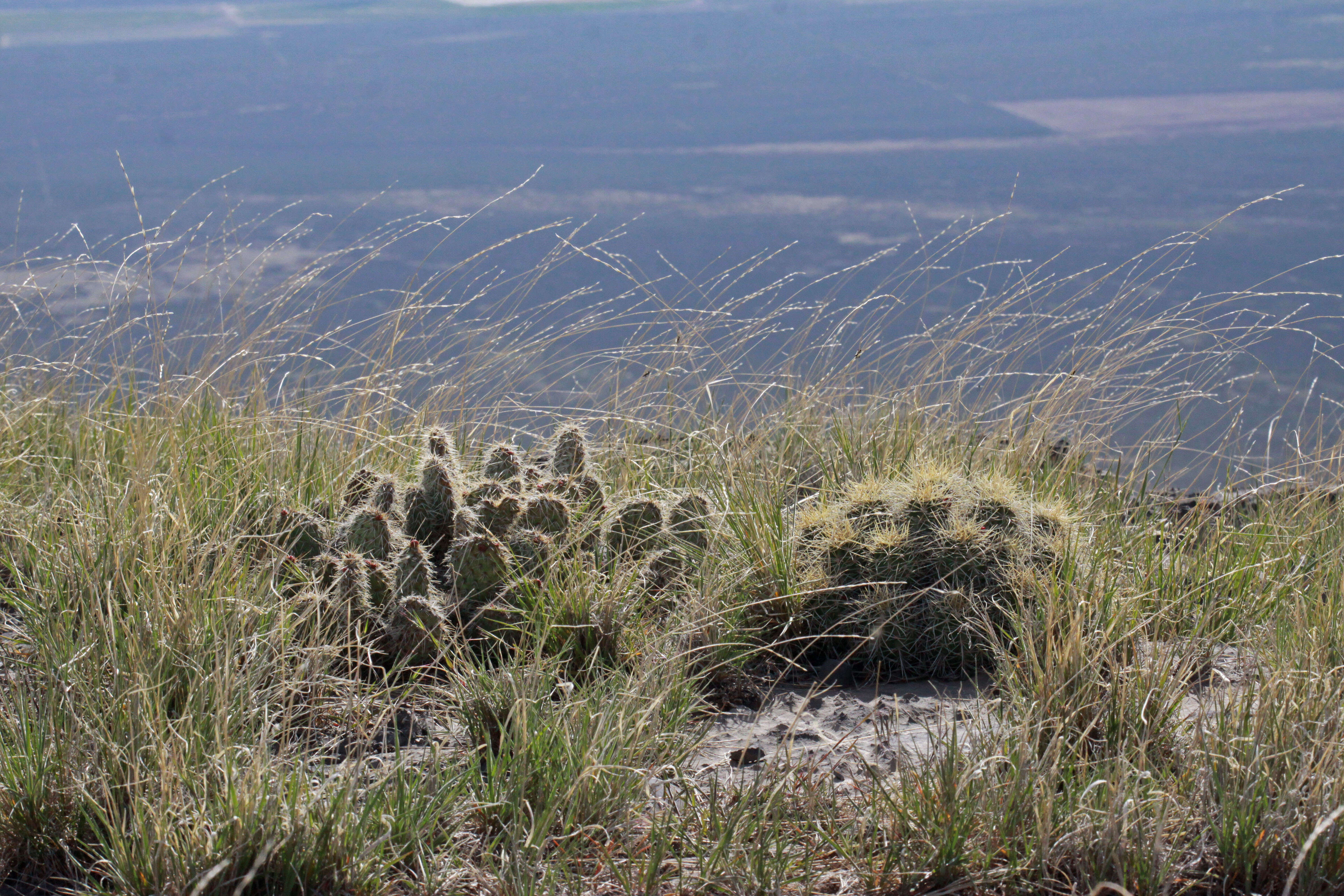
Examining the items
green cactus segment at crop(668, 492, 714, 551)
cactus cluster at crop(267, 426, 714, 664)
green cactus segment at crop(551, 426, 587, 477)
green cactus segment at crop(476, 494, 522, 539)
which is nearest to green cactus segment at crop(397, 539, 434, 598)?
cactus cluster at crop(267, 426, 714, 664)

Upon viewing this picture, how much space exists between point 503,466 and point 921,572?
118 centimetres

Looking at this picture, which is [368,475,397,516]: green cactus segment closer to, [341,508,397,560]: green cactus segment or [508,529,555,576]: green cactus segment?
[341,508,397,560]: green cactus segment

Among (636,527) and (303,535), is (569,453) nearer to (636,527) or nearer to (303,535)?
(636,527)

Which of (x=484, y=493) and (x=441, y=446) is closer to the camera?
(x=484, y=493)

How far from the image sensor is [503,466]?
3.01 meters

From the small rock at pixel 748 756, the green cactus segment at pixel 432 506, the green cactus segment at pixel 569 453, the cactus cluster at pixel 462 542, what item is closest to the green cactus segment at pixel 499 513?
the cactus cluster at pixel 462 542

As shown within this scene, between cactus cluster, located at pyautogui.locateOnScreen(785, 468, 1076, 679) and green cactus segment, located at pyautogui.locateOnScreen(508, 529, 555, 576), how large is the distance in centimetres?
54

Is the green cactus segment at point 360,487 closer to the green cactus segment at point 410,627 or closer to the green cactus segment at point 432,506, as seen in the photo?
the green cactus segment at point 432,506

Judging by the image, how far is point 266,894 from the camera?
1604 mm

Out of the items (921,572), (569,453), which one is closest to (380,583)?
(569,453)

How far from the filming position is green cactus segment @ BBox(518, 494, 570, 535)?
270 centimetres

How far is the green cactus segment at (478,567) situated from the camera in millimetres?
2471

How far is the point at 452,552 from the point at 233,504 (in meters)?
0.73

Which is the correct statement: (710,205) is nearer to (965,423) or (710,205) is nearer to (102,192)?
(102,192)
